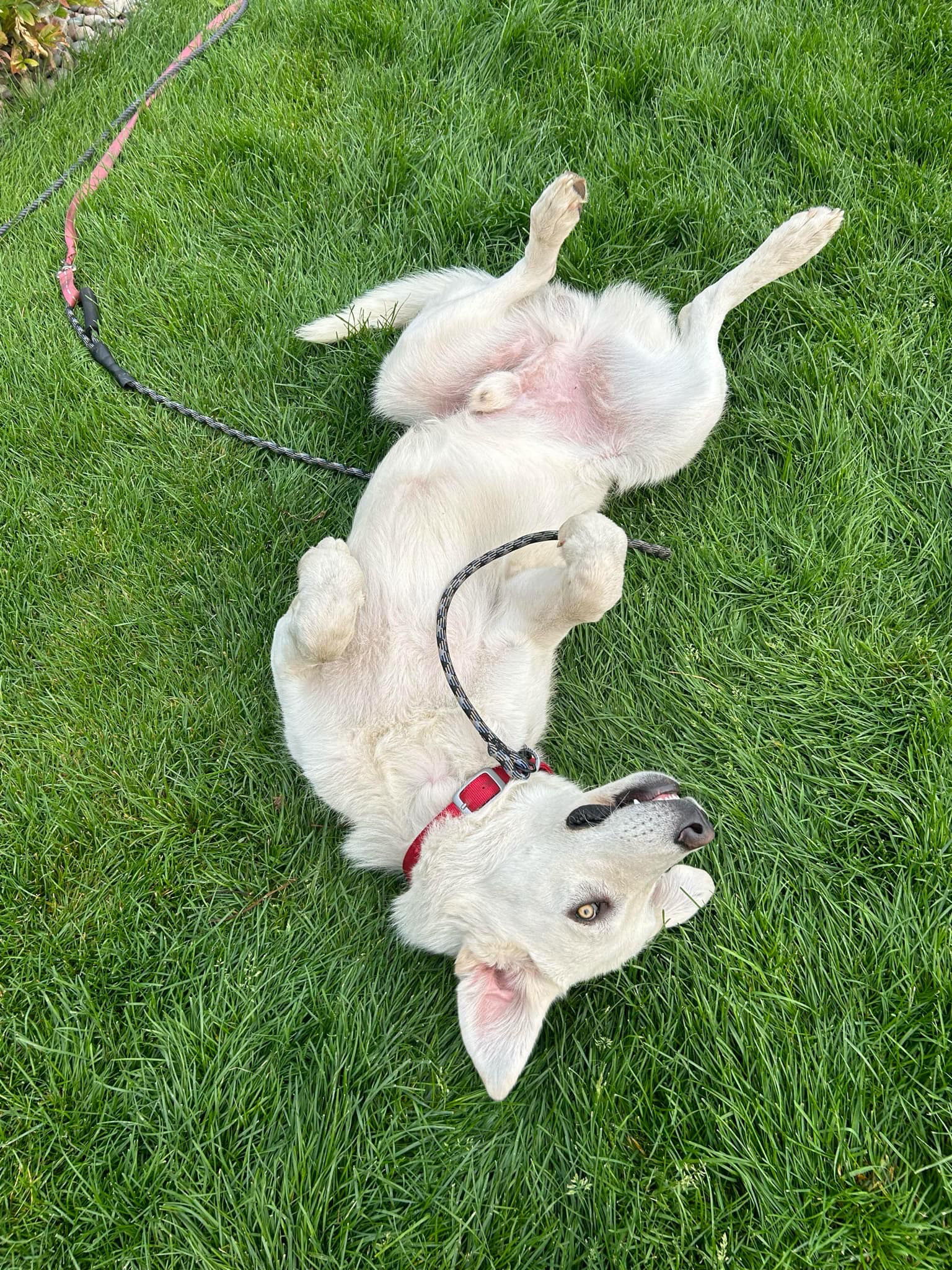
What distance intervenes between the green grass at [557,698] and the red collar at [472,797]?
0.44m

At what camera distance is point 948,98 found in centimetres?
314

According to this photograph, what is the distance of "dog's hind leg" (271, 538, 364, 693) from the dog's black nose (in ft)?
3.30

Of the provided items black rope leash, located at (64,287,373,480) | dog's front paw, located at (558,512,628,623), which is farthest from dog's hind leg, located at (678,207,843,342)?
black rope leash, located at (64,287,373,480)

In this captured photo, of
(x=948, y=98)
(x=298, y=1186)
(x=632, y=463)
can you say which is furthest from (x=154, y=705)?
(x=948, y=98)

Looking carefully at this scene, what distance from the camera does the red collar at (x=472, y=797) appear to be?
210 centimetres

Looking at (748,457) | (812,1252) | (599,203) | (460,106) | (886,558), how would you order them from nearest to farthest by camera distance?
1. (812,1252)
2. (886,558)
3. (748,457)
4. (599,203)
5. (460,106)

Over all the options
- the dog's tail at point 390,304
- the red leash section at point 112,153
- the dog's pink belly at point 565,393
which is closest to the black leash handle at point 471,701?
the dog's pink belly at point 565,393

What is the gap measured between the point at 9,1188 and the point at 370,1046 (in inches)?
38.4

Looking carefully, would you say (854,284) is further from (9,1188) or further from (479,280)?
(9,1188)

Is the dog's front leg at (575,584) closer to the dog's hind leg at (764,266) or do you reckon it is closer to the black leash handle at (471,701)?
the black leash handle at (471,701)

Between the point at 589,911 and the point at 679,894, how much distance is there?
37 centimetres

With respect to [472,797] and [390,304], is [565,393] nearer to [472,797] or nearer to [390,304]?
[390,304]

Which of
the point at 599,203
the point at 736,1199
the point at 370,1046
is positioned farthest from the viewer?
the point at 599,203

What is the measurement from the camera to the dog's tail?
9.70 feet
